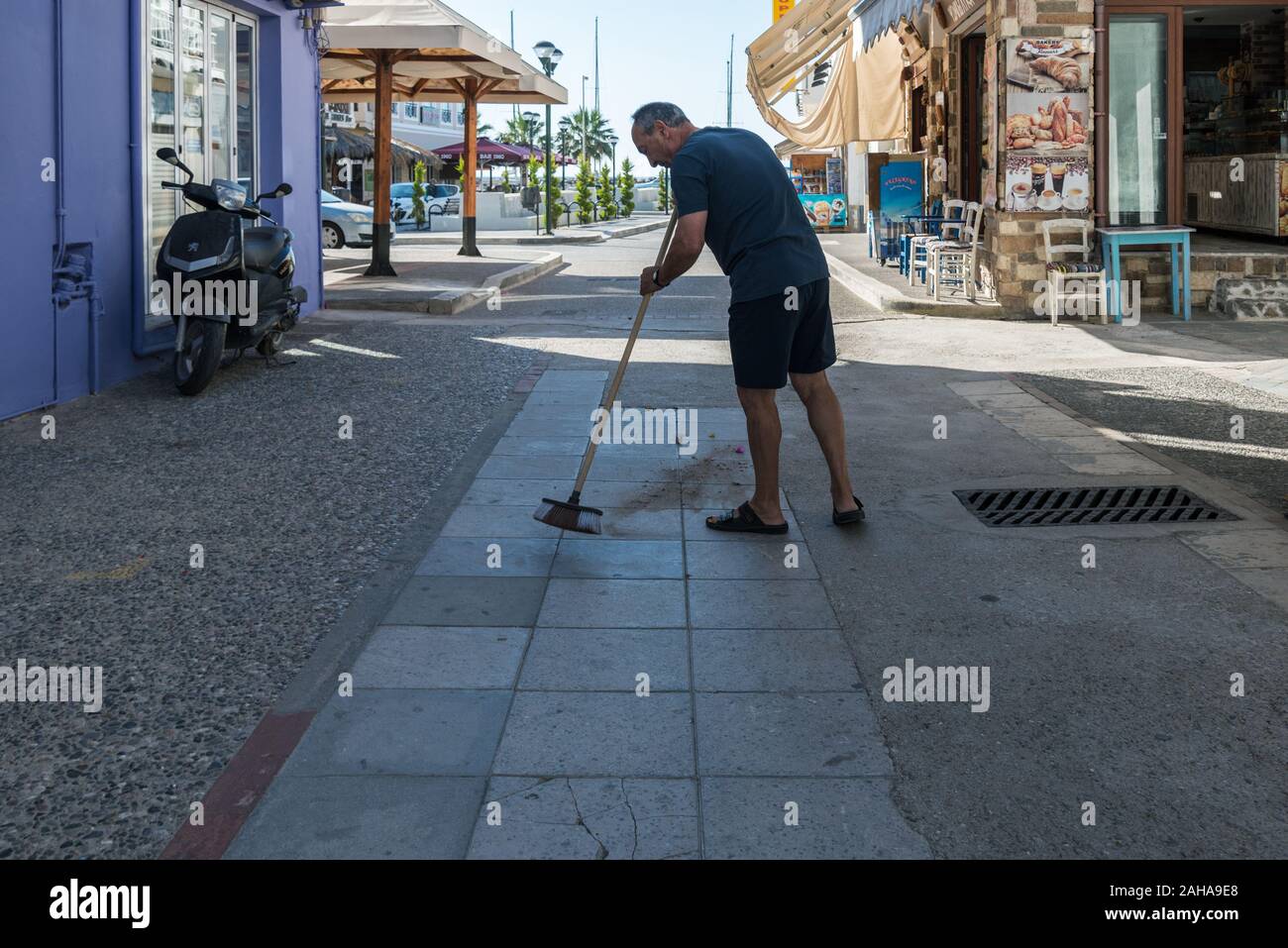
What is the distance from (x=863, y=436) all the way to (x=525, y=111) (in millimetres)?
109344

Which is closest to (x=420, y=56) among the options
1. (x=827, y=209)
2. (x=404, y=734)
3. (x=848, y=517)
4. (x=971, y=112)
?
(x=971, y=112)

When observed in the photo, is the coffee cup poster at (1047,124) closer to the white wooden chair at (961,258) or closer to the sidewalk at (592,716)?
the white wooden chair at (961,258)

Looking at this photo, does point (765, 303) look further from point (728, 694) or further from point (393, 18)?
point (393, 18)

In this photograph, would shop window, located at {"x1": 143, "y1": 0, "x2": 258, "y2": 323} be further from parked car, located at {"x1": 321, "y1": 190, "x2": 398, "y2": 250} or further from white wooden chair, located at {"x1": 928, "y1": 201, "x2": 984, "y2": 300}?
parked car, located at {"x1": 321, "y1": 190, "x2": 398, "y2": 250}

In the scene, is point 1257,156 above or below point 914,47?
below

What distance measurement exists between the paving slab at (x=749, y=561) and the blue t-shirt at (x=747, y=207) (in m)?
1.03

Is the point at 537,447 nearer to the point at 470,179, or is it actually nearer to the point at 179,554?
the point at 179,554

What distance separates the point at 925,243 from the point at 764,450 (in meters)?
10.8

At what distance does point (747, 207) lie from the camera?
5.80 meters

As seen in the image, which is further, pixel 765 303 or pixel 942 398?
pixel 942 398

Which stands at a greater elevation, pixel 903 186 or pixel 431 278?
pixel 903 186

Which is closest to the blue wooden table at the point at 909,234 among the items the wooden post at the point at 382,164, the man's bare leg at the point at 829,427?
the wooden post at the point at 382,164
